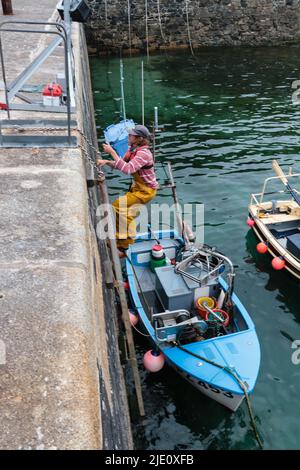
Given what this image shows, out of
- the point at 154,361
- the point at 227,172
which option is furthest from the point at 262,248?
the point at 227,172

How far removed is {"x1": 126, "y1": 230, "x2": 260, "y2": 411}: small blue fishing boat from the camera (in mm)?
5992

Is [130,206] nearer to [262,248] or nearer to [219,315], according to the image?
[219,315]

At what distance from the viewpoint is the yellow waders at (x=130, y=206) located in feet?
25.7

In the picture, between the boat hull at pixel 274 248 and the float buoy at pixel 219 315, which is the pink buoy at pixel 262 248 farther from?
the float buoy at pixel 219 315

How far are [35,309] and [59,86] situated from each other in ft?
16.4

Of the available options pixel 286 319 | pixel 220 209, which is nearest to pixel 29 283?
pixel 286 319

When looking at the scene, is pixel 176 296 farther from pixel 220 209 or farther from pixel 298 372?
pixel 220 209

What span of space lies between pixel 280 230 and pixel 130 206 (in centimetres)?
389

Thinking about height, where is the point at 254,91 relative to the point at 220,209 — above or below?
above

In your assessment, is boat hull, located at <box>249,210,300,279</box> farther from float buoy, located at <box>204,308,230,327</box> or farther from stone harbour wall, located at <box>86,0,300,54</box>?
stone harbour wall, located at <box>86,0,300,54</box>

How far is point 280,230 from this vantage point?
983 centimetres

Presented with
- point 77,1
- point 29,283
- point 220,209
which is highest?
point 77,1

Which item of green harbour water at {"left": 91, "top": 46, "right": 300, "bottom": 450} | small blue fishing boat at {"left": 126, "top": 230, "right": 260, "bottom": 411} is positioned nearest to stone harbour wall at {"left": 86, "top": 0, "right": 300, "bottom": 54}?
green harbour water at {"left": 91, "top": 46, "right": 300, "bottom": 450}

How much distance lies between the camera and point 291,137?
1606cm
